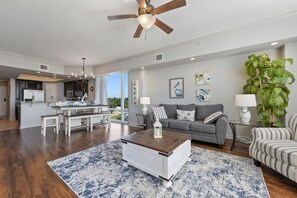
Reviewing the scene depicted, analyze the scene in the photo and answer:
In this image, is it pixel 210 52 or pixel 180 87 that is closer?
pixel 210 52

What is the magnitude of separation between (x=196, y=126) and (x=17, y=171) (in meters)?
3.49

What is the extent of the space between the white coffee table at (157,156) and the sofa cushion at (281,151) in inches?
44.6

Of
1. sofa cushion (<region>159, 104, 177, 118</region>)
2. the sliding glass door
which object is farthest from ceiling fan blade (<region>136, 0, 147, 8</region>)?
the sliding glass door

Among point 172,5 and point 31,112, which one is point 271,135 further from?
point 31,112

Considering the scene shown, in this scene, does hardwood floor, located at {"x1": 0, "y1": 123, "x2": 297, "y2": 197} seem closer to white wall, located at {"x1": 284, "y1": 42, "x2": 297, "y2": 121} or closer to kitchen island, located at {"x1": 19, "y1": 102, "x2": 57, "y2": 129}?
white wall, located at {"x1": 284, "y1": 42, "x2": 297, "y2": 121}

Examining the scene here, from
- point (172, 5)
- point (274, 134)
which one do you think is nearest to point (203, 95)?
point (274, 134)

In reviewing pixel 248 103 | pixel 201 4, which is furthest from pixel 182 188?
pixel 201 4

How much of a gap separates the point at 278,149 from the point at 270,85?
67.8 inches

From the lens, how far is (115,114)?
666 centimetres

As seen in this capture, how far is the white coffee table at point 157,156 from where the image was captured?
1.65 metres

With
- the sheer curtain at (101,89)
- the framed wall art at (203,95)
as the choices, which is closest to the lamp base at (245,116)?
the framed wall art at (203,95)

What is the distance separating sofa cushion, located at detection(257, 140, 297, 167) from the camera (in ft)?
5.04

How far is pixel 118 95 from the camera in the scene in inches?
254

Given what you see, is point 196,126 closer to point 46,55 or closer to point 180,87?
point 180,87
